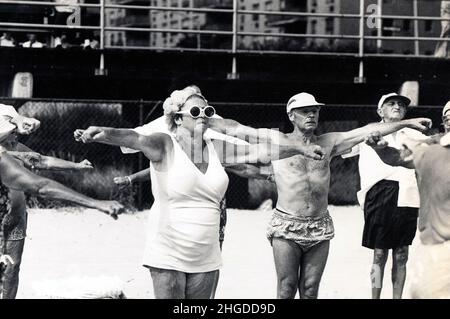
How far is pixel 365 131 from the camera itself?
21.7ft

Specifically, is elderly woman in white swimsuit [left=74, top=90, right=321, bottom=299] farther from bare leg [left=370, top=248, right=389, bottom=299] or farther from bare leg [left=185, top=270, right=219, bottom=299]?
bare leg [left=370, top=248, right=389, bottom=299]

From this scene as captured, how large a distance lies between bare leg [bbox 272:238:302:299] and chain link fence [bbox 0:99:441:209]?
8.31 meters

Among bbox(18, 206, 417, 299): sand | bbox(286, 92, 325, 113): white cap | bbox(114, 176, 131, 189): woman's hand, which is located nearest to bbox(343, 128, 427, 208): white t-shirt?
bbox(18, 206, 417, 299): sand

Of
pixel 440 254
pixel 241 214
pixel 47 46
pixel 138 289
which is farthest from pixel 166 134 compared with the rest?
pixel 47 46

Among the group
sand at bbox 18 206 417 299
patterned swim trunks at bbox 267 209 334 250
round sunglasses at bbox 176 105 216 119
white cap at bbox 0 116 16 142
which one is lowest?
sand at bbox 18 206 417 299

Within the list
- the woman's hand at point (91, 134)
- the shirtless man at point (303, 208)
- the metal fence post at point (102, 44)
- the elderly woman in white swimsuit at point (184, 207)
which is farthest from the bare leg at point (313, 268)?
the metal fence post at point (102, 44)

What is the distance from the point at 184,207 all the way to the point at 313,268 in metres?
1.41

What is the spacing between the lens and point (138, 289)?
8.80 m

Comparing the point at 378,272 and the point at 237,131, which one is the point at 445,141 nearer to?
the point at 237,131

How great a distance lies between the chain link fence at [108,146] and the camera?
50.0 ft

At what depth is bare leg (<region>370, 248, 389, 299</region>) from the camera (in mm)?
7781

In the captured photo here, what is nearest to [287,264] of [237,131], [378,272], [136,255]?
[237,131]

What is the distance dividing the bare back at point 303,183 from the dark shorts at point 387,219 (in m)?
1.22

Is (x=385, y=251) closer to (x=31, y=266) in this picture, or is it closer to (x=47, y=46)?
(x=31, y=266)
